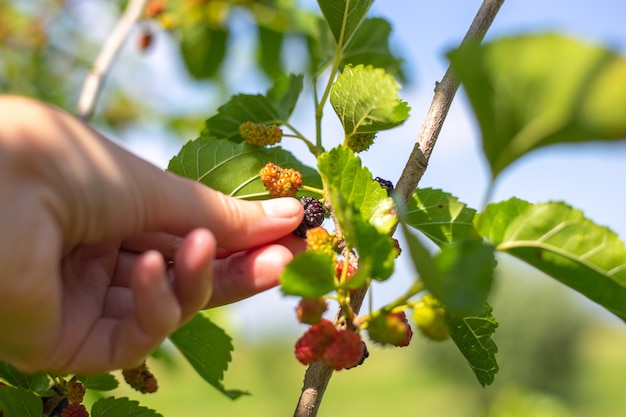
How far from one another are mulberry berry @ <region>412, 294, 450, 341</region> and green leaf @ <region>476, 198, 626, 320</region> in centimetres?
6

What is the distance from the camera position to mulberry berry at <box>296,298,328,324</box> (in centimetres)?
52

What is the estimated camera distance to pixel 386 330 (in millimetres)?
518

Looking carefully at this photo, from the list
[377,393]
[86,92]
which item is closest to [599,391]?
[377,393]

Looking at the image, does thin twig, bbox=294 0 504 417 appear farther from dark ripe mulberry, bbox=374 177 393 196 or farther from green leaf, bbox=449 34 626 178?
green leaf, bbox=449 34 626 178

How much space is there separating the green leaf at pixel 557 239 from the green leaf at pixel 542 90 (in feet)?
0.32

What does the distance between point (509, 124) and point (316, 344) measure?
0.23m

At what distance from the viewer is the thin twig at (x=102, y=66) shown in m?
1.06

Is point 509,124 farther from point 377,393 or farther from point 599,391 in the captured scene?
point 377,393

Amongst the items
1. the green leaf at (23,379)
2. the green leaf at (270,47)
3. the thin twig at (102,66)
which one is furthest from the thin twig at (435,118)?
the green leaf at (270,47)

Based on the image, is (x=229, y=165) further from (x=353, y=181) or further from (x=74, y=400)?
(x=74, y=400)

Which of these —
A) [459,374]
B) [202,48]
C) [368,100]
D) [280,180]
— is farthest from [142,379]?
[459,374]

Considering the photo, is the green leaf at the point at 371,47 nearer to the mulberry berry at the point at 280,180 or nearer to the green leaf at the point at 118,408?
the mulberry berry at the point at 280,180

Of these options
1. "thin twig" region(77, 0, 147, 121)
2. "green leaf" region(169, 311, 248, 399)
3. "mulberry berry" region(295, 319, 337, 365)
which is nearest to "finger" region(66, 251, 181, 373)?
"mulberry berry" region(295, 319, 337, 365)

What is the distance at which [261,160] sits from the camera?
2.43 feet
